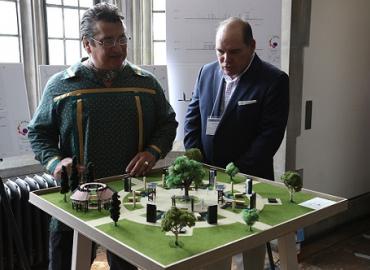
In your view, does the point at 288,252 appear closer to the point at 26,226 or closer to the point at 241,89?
the point at 241,89

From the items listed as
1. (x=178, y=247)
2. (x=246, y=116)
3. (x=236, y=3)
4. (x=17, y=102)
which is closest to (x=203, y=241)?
(x=178, y=247)

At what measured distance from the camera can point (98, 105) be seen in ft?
6.51

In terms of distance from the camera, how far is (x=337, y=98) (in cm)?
362

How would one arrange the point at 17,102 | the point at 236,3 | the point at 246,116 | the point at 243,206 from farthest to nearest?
the point at 236,3 → the point at 17,102 → the point at 246,116 → the point at 243,206

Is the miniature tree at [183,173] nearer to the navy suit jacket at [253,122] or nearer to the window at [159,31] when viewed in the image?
the navy suit jacket at [253,122]

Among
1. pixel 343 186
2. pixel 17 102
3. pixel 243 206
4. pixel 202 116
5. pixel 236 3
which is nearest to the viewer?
pixel 243 206

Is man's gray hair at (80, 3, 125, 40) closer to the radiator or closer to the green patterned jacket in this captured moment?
the green patterned jacket

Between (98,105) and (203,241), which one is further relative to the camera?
(98,105)

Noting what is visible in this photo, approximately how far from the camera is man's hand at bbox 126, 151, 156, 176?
1.96 metres

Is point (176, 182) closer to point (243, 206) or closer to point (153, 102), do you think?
point (243, 206)

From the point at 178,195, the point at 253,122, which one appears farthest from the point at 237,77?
the point at 178,195

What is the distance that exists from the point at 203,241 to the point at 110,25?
1.02 metres

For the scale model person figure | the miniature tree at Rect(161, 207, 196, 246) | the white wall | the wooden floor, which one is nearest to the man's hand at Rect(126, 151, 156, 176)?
the scale model person figure

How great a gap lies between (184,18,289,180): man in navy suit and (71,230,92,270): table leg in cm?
79
